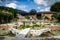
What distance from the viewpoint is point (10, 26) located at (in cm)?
587

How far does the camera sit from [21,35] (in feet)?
18.0

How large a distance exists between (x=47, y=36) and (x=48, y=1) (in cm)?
110

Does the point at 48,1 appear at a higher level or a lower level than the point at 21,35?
higher

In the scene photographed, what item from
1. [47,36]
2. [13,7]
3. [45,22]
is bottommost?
[47,36]

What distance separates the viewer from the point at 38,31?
570 centimetres

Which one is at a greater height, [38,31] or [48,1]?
[48,1]

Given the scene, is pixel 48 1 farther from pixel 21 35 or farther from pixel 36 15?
pixel 21 35

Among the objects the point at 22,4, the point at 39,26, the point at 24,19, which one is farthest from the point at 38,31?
the point at 22,4

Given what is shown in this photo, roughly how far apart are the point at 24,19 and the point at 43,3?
0.75 m

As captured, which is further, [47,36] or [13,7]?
[13,7]

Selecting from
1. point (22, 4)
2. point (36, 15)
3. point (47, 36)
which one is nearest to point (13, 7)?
point (22, 4)

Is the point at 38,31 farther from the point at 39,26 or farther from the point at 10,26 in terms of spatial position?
the point at 10,26

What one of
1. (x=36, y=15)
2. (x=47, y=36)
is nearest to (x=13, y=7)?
(x=36, y=15)

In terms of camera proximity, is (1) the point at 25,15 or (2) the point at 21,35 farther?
(1) the point at 25,15
